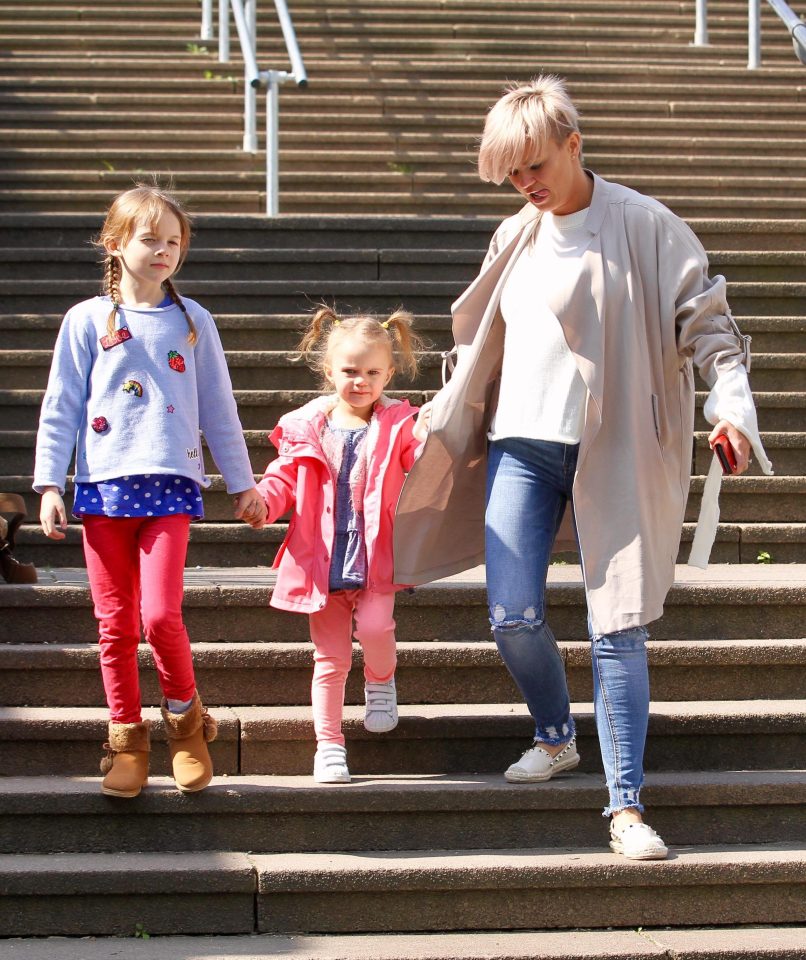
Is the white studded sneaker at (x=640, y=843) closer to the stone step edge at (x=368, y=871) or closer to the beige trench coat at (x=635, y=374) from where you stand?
the stone step edge at (x=368, y=871)

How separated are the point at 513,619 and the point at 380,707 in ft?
1.73

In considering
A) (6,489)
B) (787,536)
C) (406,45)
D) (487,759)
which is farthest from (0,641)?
(406,45)

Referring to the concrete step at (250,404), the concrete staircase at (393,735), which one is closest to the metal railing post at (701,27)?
the concrete staircase at (393,735)

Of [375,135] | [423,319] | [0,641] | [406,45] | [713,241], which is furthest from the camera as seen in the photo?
[406,45]

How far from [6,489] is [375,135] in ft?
12.6

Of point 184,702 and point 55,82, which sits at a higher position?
point 55,82

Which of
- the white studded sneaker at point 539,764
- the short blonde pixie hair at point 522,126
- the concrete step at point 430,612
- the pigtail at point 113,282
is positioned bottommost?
the white studded sneaker at point 539,764

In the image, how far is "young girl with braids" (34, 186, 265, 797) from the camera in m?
3.61

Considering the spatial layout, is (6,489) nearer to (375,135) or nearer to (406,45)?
(375,135)

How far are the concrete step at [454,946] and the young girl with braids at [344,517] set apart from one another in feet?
1.59

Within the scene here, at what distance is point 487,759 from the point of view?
405 centimetres

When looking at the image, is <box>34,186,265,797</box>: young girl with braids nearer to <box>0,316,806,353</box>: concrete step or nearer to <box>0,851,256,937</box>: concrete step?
<box>0,851,256,937</box>: concrete step

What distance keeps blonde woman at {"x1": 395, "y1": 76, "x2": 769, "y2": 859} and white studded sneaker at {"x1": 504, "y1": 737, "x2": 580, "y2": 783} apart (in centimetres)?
21

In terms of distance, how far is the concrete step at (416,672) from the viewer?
163 inches
